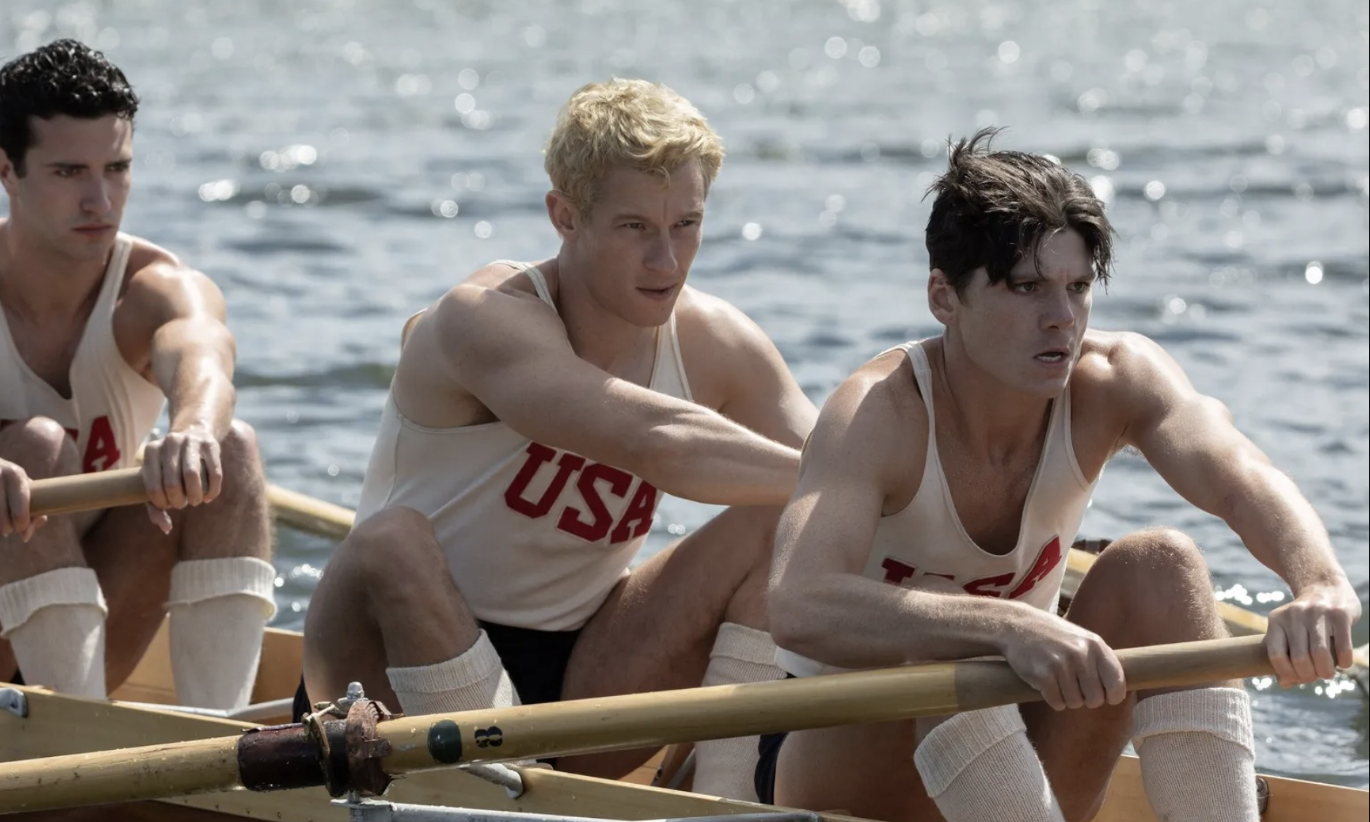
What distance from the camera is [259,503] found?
4961mm

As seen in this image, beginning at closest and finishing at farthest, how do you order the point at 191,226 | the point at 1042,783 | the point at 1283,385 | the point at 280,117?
the point at 1042,783 → the point at 1283,385 → the point at 191,226 → the point at 280,117

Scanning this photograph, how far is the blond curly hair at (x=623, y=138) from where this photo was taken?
4.07 metres

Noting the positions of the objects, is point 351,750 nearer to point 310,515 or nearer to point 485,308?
point 485,308

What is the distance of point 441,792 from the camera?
3904 mm

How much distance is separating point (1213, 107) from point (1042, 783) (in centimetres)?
1627

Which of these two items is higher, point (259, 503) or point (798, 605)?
point (798, 605)

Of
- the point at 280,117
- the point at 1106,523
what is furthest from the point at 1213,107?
the point at 1106,523

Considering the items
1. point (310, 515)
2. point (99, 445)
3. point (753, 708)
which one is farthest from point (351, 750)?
point (310, 515)

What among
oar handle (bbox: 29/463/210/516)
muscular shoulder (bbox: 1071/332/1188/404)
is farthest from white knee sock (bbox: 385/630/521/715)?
muscular shoulder (bbox: 1071/332/1188/404)

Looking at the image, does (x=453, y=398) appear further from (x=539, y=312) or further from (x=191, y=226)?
(x=191, y=226)

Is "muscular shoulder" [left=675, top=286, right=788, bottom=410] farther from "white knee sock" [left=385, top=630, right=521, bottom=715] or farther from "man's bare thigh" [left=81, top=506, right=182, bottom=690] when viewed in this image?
"man's bare thigh" [left=81, top=506, right=182, bottom=690]

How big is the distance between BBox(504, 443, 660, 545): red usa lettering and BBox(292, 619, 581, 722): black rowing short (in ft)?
0.80

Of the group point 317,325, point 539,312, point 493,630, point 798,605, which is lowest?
point 317,325

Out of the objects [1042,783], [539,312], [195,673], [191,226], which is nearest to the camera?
[1042,783]
